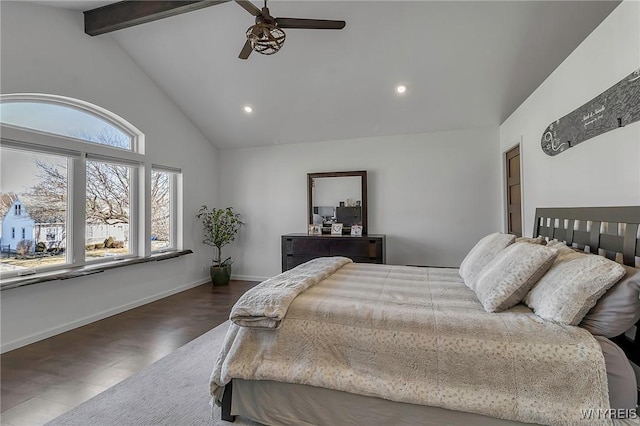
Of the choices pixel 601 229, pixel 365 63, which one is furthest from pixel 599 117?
pixel 365 63

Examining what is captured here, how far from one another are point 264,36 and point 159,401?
8.96 feet

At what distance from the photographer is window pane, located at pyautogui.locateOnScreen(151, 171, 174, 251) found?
4672 millimetres

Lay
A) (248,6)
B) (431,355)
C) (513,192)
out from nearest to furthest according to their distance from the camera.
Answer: (431,355) < (248,6) < (513,192)

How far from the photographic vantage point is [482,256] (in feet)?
7.70

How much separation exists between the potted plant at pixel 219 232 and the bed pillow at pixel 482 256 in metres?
4.04

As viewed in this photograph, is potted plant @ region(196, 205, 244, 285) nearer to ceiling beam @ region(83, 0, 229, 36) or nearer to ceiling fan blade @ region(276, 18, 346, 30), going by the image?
ceiling beam @ region(83, 0, 229, 36)

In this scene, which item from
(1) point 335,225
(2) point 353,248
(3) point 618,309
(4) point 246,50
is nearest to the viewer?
(3) point 618,309

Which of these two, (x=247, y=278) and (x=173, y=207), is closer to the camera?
(x=173, y=207)

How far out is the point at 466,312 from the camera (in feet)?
5.42

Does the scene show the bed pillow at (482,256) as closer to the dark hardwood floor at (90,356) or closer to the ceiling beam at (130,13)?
the dark hardwood floor at (90,356)

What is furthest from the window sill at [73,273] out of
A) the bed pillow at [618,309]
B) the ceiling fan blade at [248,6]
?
the bed pillow at [618,309]

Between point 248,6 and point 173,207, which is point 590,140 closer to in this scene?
point 248,6

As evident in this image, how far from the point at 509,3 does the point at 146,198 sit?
4.84 m

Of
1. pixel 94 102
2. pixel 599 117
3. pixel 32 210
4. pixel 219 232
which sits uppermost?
pixel 94 102
